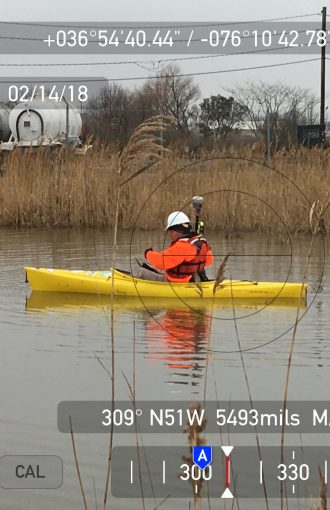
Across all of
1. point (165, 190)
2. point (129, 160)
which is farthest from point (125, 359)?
point (165, 190)

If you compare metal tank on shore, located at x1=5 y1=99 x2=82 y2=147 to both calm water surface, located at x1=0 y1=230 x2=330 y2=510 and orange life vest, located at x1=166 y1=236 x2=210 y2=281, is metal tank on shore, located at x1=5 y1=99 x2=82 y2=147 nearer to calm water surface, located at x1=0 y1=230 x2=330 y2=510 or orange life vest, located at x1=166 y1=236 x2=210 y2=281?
calm water surface, located at x1=0 y1=230 x2=330 y2=510

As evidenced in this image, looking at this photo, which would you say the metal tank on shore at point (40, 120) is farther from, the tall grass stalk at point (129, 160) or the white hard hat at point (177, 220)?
the tall grass stalk at point (129, 160)

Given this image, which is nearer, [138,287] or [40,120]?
[138,287]

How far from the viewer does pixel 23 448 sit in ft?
20.5

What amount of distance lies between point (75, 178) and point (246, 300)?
345 inches

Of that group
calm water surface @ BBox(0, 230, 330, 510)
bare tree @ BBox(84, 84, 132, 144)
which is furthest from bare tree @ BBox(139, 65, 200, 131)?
calm water surface @ BBox(0, 230, 330, 510)

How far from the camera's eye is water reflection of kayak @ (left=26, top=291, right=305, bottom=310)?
1219 cm

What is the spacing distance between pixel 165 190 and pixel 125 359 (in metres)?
10.4

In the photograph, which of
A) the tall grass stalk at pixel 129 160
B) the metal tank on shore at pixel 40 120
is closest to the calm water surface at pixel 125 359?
the tall grass stalk at pixel 129 160

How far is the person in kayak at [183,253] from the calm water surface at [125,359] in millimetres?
436

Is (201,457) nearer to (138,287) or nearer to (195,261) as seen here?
(195,261)

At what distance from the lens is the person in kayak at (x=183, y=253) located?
1196cm

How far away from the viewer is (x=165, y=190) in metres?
19.3

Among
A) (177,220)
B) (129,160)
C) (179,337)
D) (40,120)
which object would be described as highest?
(40,120)
